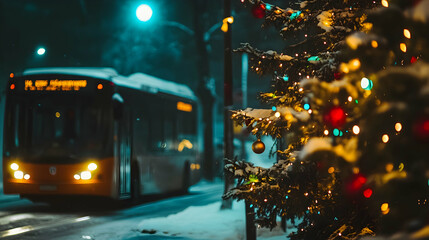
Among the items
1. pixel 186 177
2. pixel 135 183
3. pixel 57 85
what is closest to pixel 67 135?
pixel 57 85

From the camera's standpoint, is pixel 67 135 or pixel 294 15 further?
pixel 67 135

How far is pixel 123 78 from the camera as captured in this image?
17.7 m

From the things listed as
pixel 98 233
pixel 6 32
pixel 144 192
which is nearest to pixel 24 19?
pixel 6 32

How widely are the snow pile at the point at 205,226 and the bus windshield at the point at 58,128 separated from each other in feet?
9.44

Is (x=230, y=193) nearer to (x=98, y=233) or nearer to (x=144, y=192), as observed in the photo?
(x=98, y=233)

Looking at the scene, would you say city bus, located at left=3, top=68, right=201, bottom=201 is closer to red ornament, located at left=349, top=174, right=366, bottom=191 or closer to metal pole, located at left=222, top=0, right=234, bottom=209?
metal pole, located at left=222, top=0, right=234, bottom=209

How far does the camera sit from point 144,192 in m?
18.7

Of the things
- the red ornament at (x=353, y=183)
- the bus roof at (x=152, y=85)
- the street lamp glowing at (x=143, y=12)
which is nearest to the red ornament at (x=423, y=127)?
the red ornament at (x=353, y=183)

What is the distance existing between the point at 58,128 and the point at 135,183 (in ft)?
8.98

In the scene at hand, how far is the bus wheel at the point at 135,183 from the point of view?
17.9m

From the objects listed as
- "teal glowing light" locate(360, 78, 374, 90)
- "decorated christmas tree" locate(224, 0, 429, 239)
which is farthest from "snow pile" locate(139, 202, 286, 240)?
"teal glowing light" locate(360, 78, 374, 90)

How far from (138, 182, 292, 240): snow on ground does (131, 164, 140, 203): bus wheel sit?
2.94 metres

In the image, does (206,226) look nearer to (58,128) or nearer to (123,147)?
(123,147)

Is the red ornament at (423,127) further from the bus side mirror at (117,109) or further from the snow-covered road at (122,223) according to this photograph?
the bus side mirror at (117,109)
